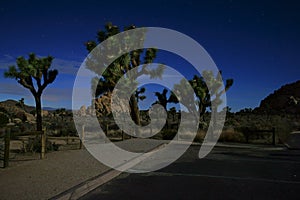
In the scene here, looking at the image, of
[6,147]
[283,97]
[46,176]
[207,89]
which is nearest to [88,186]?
[46,176]

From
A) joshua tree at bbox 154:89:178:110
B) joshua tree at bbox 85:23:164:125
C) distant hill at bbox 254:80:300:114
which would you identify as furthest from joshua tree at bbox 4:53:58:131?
distant hill at bbox 254:80:300:114

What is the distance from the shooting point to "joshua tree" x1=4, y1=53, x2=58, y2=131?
2030 cm

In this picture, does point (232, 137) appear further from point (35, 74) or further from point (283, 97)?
point (283, 97)

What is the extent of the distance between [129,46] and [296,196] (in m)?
15.8

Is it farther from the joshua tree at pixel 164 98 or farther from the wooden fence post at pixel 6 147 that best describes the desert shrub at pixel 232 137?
the wooden fence post at pixel 6 147

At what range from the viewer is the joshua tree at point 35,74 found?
20.3 meters

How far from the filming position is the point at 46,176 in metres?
6.10

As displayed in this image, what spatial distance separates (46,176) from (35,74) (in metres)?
16.0

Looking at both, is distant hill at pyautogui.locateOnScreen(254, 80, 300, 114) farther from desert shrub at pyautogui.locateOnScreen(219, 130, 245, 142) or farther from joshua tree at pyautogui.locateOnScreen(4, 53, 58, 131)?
joshua tree at pyautogui.locateOnScreen(4, 53, 58, 131)

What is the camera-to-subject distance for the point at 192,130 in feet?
72.8

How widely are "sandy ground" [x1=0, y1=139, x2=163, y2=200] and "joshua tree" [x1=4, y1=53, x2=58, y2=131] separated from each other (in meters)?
13.2

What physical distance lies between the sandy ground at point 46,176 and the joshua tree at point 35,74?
1317 cm

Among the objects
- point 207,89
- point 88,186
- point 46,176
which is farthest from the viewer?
point 207,89

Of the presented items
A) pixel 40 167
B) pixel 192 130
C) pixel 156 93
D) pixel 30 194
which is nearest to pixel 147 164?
pixel 40 167
